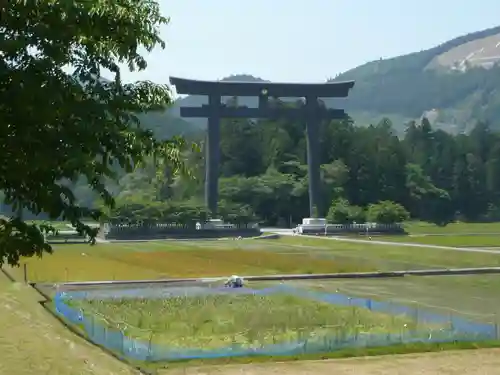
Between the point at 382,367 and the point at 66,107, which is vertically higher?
the point at 66,107

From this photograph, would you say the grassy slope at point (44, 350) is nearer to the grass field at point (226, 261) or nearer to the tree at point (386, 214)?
the grass field at point (226, 261)

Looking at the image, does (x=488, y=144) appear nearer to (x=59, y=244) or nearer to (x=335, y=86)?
(x=335, y=86)

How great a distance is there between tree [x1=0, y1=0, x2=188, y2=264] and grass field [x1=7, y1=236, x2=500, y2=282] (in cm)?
2669

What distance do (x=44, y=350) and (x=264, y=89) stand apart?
6615cm

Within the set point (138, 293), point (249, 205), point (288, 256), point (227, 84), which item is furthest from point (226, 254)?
point (249, 205)

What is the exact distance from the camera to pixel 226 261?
44844 millimetres

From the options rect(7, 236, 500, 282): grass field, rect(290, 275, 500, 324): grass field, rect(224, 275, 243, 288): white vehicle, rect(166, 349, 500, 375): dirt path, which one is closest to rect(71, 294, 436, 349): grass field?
rect(166, 349, 500, 375): dirt path

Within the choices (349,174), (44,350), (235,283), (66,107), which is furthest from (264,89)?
(66,107)

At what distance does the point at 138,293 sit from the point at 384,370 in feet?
51.4

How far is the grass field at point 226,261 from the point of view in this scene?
37.7 metres

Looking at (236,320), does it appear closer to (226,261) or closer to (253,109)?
(226,261)

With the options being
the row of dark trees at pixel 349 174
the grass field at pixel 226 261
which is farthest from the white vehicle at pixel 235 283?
the row of dark trees at pixel 349 174

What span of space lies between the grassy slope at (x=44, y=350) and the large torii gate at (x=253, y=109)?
5813 centimetres

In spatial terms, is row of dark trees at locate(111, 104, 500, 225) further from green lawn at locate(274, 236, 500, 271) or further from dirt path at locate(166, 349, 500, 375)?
dirt path at locate(166, 349, 500, 375)
